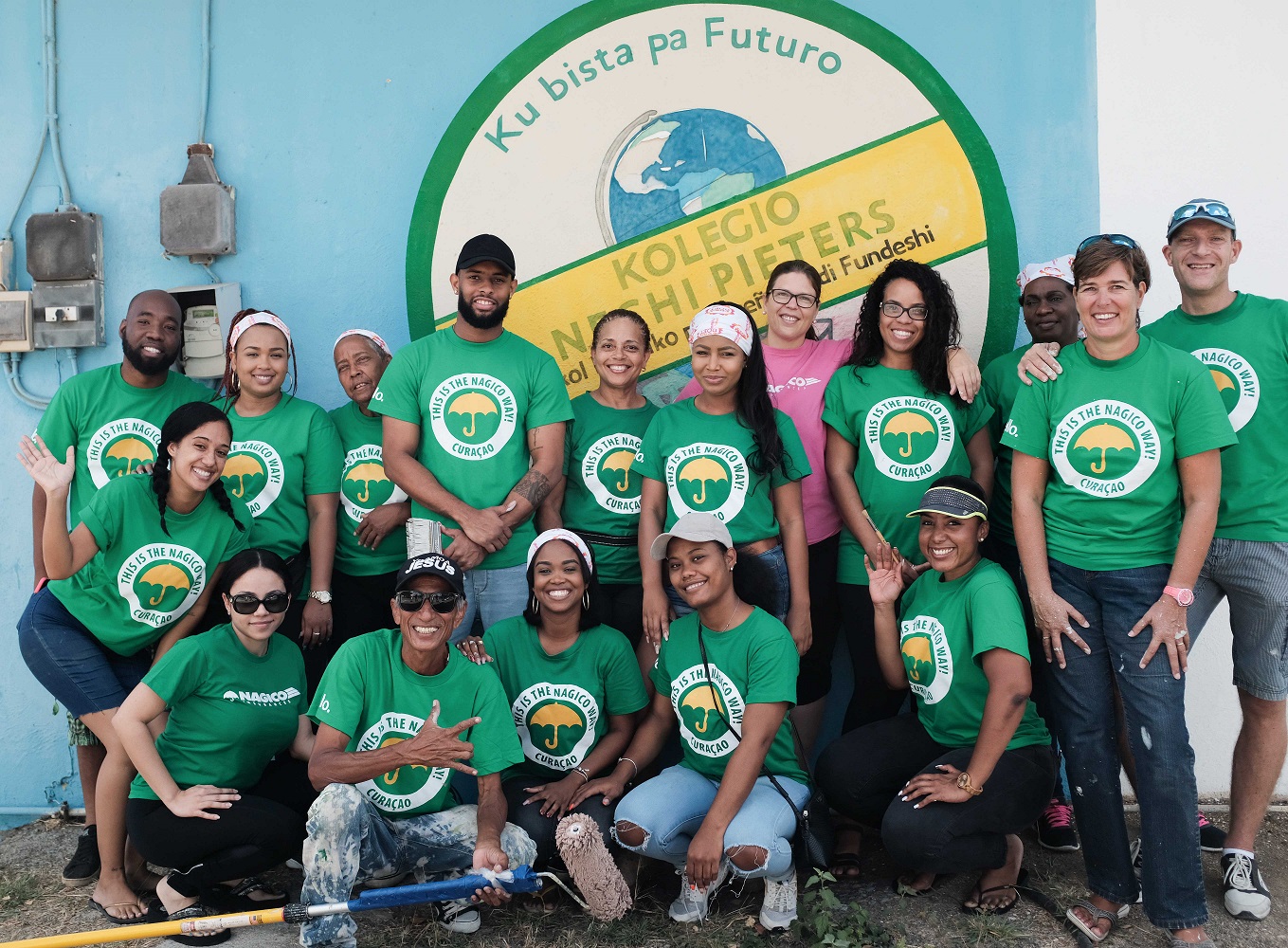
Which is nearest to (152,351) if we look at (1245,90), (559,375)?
(559,375)

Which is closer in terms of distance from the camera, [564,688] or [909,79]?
[564,688]

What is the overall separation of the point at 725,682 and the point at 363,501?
147 cm

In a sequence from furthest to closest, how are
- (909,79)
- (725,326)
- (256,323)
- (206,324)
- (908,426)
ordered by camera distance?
(206,324) → (909,79) → (256,323) → (908,426) → (725,326)

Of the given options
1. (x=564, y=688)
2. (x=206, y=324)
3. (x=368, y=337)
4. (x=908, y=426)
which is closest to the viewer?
(x=564, y=688)

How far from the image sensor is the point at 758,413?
3.22 metres

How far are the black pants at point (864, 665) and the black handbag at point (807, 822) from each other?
307 millimetres

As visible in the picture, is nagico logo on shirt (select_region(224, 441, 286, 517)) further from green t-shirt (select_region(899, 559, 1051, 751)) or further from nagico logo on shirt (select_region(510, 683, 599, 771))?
green t-shirt (select_region(899, 559, 1051, 751))

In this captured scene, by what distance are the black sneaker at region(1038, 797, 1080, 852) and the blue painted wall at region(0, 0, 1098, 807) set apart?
6.75 ft

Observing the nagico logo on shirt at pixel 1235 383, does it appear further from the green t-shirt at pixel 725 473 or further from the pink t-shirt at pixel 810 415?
the green t-shirt at pixel 725 473

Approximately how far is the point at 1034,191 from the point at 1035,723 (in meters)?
2.02

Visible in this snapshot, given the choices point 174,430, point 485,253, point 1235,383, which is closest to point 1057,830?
Result: point 1235,383

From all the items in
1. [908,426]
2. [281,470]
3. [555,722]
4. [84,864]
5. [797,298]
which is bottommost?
[84,864]

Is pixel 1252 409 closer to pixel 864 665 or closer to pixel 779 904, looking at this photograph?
pixel 864 665

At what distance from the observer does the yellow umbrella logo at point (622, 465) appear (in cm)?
347
